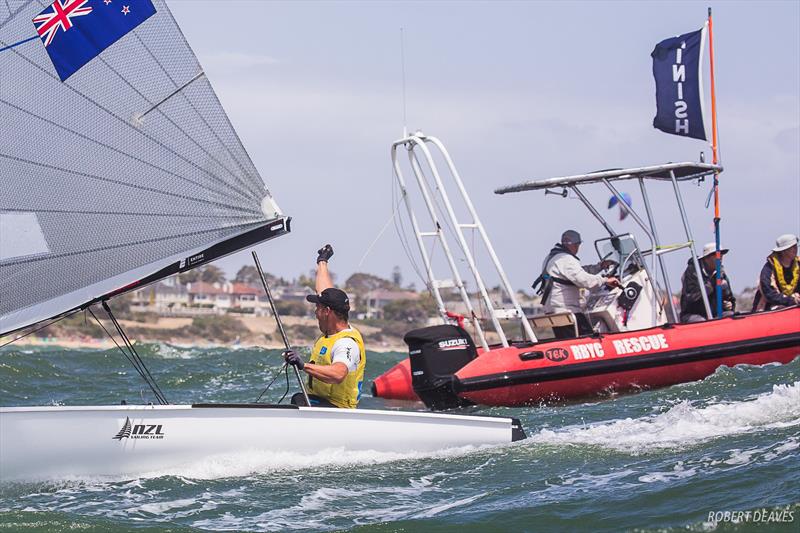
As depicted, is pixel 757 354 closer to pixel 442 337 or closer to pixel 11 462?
pixel 442 337

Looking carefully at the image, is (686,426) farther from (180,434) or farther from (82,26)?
(82,26)

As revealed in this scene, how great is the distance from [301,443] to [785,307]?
6479 mm

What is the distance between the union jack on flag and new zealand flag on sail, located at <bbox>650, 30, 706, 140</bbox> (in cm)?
724

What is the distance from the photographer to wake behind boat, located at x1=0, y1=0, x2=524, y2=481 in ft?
22.7

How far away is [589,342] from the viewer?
10.8m

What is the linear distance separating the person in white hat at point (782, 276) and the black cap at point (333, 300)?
6.12m

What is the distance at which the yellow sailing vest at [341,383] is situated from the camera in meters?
7.38

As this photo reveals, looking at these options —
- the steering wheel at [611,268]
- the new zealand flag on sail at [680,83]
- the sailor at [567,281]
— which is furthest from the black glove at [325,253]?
the new zealand flag on sail at [680,83]

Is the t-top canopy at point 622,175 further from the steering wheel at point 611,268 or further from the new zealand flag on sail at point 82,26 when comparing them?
the new zealand flag on sail at point 82,26

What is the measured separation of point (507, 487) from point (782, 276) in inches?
259

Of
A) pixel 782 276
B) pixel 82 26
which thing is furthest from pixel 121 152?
pixel 782 276

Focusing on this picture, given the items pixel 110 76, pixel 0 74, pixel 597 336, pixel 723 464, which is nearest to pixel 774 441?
pixel 723 464

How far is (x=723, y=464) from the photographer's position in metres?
6.50

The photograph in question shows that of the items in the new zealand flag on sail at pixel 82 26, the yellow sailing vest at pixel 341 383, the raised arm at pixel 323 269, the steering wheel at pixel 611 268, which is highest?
the new zealand flag on sail at pixel 82 26
